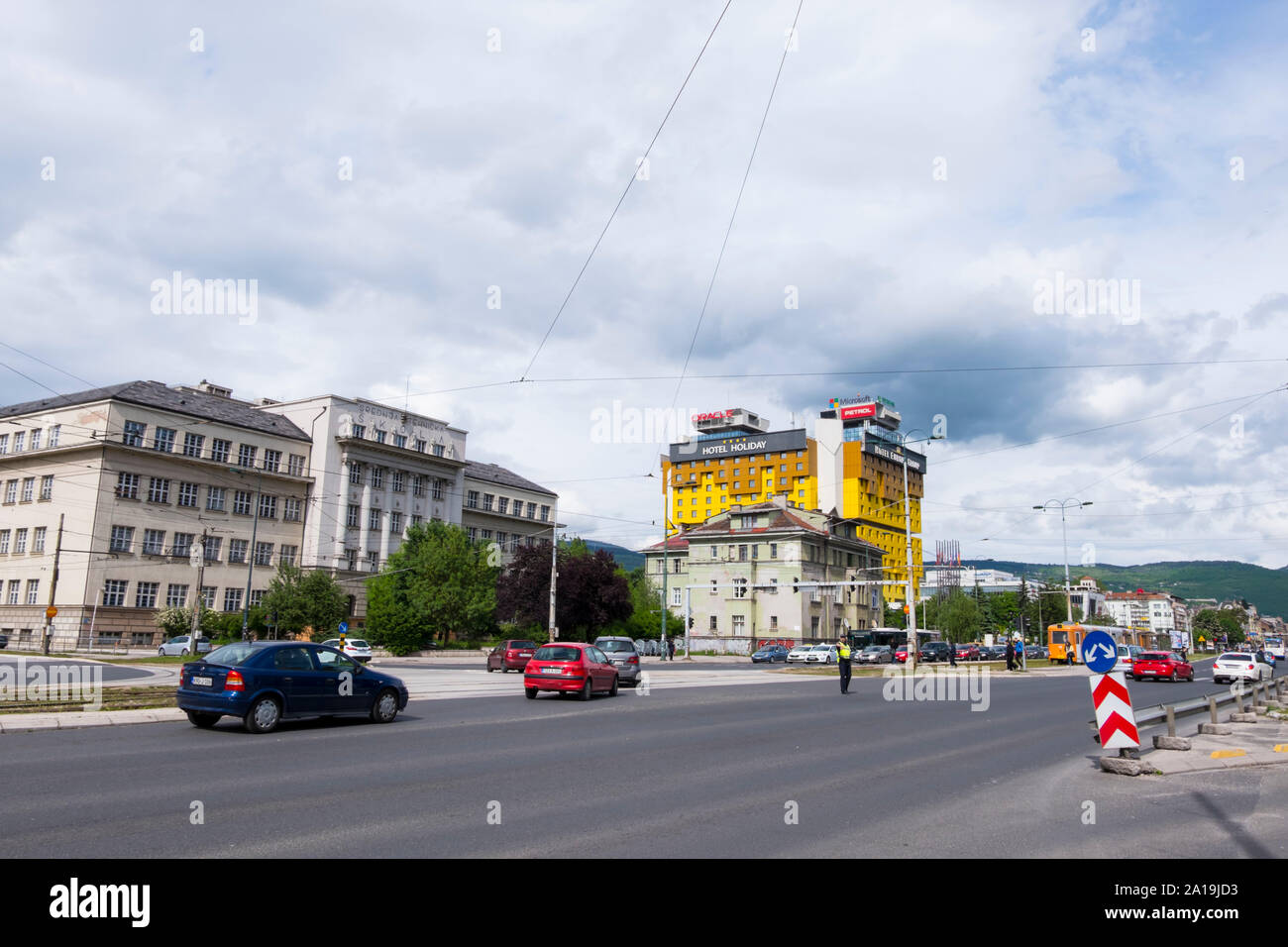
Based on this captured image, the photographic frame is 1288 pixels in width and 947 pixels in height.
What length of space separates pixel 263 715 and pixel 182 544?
193 feet

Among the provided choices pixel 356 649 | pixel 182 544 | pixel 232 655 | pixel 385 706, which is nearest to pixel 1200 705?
pixel 385 706

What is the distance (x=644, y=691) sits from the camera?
28.1m

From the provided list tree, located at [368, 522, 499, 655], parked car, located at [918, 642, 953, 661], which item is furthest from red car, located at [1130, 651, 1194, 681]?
tree, located at [368, 522, 499, 655]

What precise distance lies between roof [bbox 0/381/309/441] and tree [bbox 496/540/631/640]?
2410cm

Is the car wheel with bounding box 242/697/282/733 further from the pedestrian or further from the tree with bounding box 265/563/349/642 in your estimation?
the tree with bounding box 265/563/349/642

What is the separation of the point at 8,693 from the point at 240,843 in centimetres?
1620

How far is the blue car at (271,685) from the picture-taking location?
14.3m

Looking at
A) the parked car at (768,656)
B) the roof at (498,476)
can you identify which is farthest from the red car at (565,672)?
the roof at (498,476)

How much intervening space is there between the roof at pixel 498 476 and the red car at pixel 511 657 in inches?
2023

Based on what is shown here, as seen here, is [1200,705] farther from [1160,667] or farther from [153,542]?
[153,542]

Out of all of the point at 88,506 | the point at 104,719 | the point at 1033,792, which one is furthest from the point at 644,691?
the point at 88,506

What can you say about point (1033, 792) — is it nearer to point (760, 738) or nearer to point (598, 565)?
point (760, 738)

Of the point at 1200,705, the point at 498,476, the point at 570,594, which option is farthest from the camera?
the point at 498,476

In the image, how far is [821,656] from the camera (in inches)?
2365
